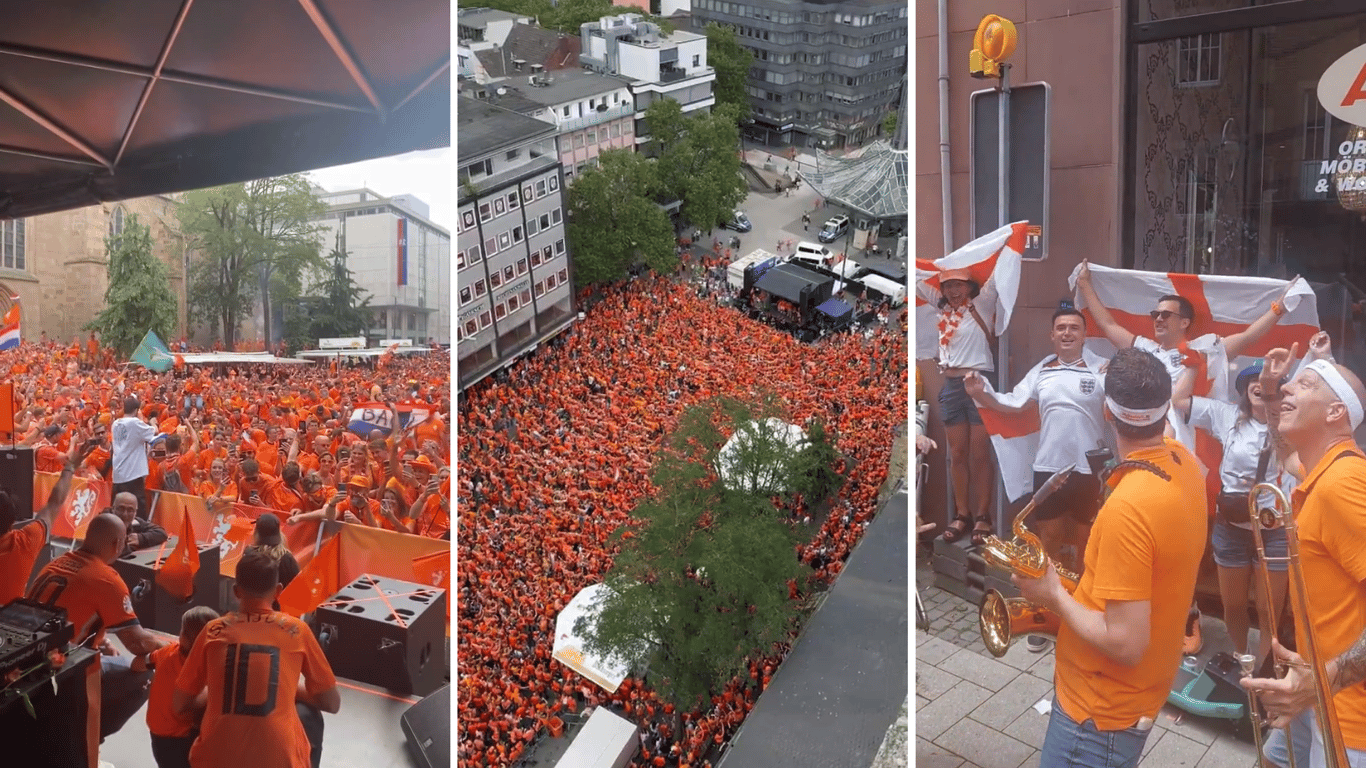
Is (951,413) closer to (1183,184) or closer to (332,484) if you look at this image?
(1183,184)

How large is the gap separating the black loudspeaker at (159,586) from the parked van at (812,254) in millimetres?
3788

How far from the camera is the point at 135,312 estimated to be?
3074 mm

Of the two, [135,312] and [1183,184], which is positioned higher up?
[1183,184]

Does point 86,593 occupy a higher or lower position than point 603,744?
higher

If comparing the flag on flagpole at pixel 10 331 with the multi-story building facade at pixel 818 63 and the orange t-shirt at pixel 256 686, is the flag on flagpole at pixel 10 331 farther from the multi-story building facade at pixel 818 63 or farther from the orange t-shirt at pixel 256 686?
the multi-story building facade at pixel 818 63

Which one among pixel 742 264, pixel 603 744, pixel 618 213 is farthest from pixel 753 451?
pixel 618 213

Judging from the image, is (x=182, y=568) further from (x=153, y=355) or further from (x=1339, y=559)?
(x=1339, y=559)

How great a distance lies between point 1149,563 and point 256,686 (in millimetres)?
2341

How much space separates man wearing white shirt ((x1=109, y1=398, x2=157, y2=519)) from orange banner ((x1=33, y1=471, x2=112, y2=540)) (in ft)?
0.16

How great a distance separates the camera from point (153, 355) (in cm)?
308

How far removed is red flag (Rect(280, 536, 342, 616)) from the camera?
112 inches

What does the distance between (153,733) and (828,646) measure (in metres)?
3.19

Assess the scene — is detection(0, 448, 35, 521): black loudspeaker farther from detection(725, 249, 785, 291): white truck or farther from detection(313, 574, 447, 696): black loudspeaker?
detection(725, 249, 785, 291): white truck

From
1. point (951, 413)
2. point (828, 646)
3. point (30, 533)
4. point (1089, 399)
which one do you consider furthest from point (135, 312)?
point (828, 646)
